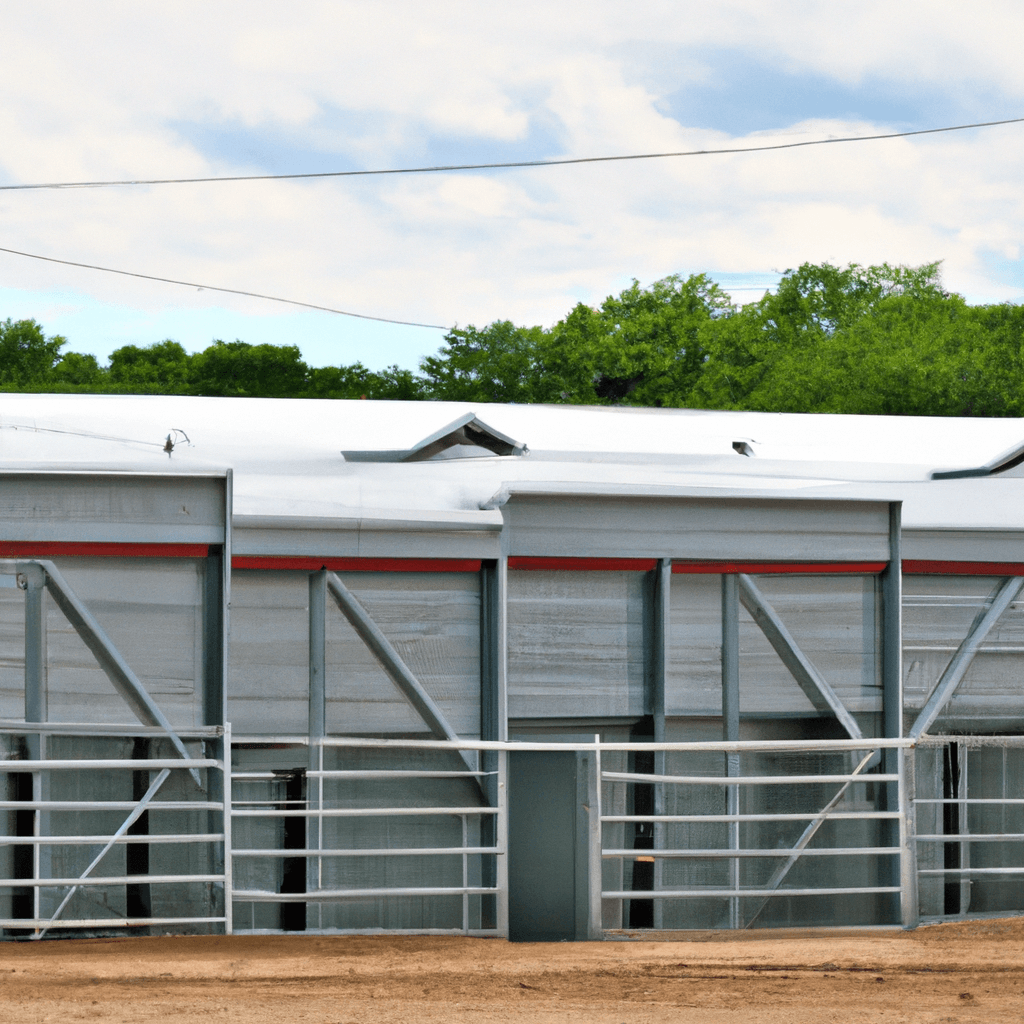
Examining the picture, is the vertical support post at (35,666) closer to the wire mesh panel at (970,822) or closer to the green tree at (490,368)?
the wire mesh panel at (970,822)

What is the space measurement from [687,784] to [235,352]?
1920 inches

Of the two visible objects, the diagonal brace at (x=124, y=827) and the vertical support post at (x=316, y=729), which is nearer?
the diagonal brace at (x=124, y=827)

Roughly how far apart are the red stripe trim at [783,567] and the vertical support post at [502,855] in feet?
7.87

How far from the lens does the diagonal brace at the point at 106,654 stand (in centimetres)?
962

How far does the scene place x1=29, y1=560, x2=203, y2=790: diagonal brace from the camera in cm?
962

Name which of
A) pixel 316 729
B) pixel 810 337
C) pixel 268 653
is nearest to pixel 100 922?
pixel 316 729

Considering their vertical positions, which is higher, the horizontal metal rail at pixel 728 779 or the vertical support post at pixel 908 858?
the horizontal metal rail at pixel 728 779

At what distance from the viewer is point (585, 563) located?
11.0 m

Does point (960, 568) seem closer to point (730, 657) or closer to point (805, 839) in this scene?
point (730, 657)

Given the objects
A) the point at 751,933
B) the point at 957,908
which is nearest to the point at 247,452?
the point at 751,933

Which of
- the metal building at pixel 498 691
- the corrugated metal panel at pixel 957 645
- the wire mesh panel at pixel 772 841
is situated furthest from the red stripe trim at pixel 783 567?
the wire mesh panel at pixel 772 841

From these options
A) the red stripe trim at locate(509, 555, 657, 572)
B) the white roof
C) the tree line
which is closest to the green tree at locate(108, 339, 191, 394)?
the tree line

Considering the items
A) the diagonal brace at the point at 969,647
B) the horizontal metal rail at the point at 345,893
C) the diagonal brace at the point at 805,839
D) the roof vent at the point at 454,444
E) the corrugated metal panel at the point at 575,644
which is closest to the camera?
the horizontal metal rail at the point at 345,893

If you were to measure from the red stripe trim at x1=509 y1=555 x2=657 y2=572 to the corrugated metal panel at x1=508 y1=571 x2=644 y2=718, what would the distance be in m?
0.06
